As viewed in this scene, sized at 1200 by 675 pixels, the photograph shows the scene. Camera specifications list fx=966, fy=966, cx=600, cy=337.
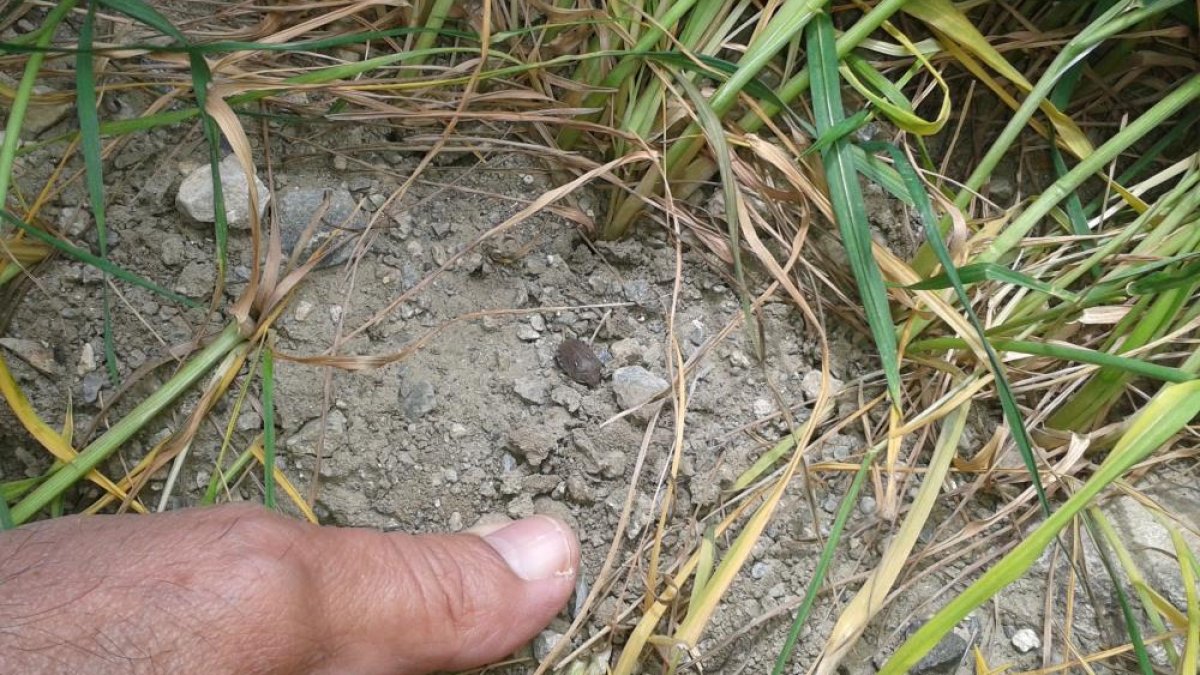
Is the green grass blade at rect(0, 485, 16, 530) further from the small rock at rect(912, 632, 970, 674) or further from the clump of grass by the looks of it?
the small rock at rect(912, 632, 970, 674)

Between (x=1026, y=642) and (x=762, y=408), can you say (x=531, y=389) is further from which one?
(x=1026, y=642)

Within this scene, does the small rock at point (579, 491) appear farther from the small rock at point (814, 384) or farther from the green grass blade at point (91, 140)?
the green grass blade at point (91, 140)

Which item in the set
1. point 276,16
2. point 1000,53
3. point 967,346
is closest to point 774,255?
point 967,346

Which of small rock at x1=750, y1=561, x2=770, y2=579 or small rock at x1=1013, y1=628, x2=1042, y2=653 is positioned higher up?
small rock at x1=750, y1=561, x2=770, y2=579

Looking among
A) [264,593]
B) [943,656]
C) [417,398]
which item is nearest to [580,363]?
[417,398]

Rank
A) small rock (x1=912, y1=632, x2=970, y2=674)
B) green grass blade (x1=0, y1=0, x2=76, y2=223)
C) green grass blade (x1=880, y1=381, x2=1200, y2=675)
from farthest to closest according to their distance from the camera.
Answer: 1. small rock (x1=912, y1=632, x2=970, y2=674)
2. green grass blade (x1=0, y1=0, x2=76, y2=223)
3. green grass blade (x1=880, y1=381, x2=1200, y2=675)

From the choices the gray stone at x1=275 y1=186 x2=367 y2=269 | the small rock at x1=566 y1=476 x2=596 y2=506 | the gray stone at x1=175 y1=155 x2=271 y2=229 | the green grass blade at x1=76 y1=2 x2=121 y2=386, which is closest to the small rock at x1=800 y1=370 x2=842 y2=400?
the small rock at x1=566 y1=476 x2=596 y2=506
